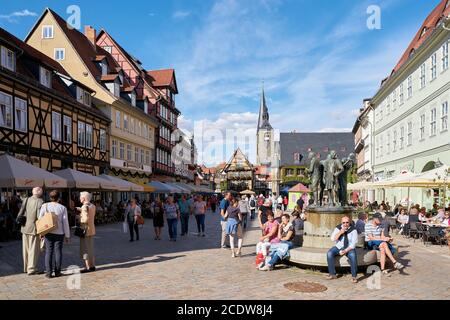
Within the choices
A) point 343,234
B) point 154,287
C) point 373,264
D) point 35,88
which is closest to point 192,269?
point 154,287

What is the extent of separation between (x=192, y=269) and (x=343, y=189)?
4.89 metres

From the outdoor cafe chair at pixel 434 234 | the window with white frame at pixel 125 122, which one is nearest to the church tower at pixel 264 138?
the window with white frame at pixel 125 122

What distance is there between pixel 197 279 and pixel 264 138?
323 feet

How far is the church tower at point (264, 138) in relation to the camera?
10619 centimetres

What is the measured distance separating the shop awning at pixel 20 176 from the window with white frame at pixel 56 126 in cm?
994

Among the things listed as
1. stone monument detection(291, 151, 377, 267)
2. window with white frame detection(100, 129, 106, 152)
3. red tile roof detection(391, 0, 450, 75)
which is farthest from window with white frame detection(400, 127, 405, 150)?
window with white frame detection(100, 129, 106, 152)

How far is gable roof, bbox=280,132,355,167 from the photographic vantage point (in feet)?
281

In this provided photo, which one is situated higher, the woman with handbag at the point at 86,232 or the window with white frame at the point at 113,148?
the window with white frame at the point at 113,148

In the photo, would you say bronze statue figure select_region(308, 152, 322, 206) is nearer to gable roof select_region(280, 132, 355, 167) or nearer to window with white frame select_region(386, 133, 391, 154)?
window with white frame select_region(386, 133, 391, 154)

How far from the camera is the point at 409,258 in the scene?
11.4 m

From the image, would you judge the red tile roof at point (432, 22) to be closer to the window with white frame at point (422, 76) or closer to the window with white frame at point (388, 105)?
the window with white frame at point (422, 76)

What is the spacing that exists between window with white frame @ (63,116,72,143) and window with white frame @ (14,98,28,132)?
4137mm

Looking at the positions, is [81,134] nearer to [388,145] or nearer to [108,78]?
[108,78]

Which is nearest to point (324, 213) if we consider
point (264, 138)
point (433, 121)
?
point (433, 121)
